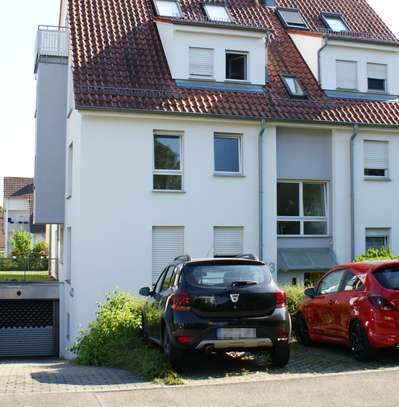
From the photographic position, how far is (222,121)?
20.8 m

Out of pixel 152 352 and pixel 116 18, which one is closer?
pixel 152 352

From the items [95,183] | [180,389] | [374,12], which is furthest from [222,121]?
[180,389]

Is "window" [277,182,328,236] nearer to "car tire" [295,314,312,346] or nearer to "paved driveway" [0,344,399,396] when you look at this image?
"car tire" [295,314,312,346]

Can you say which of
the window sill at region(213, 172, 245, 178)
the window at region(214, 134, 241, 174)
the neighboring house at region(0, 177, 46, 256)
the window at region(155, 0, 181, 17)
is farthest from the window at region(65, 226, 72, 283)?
the neighboring house at region(0, 177, 46, 256)

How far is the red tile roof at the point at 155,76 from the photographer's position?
2011cm

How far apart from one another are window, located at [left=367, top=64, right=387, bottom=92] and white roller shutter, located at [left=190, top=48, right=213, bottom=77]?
564cm

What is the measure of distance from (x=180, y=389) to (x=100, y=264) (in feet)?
37.4

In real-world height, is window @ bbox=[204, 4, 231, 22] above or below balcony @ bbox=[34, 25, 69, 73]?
above

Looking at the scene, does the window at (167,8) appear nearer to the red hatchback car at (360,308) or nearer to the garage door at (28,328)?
the garage door at (28,328)

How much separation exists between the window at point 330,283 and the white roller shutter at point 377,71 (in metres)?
13.4

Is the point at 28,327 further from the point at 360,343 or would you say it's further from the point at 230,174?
the point at 360,343

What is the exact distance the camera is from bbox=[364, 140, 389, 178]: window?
73.9ft

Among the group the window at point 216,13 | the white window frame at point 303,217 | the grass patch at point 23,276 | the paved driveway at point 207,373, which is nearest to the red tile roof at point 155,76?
the window at point 216,13

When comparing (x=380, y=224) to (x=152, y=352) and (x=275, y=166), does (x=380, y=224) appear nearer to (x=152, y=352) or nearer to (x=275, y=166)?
(x=275, y=166)
